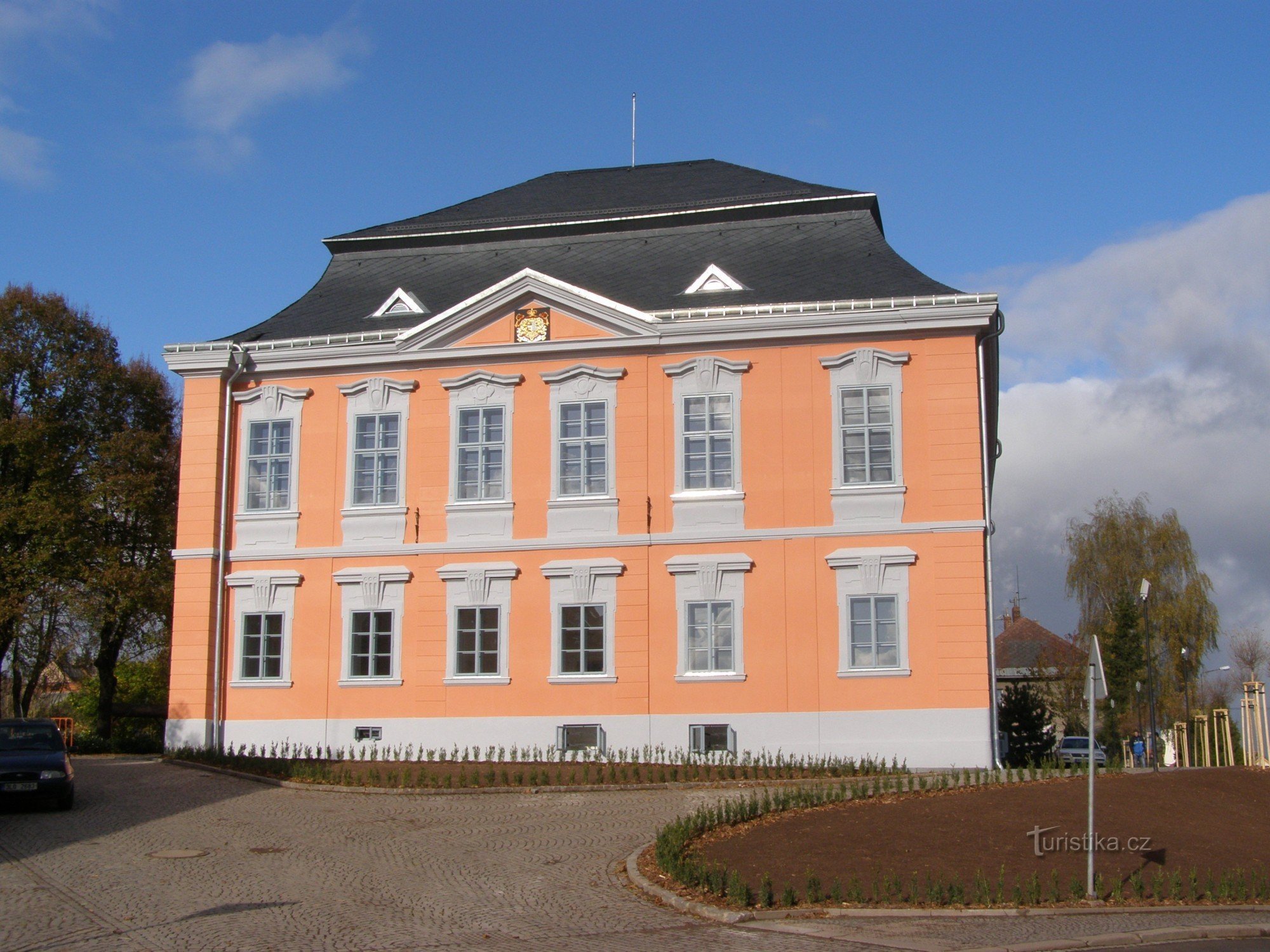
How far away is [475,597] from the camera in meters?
24.3

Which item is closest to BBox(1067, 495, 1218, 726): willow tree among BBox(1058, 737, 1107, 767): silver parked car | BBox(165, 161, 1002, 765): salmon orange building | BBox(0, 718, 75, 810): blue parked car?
BBox(1058, 737, 1107, 767): silver parked car

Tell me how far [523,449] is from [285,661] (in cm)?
630

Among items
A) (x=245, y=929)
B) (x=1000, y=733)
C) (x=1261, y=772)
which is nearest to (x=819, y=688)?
(x=1000, y=733)

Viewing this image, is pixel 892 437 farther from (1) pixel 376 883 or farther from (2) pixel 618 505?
(1) pixel 376 883

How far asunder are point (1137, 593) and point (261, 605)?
106 feet

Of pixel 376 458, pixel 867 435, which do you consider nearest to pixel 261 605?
pixel 376 458

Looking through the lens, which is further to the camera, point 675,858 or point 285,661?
point 285,661

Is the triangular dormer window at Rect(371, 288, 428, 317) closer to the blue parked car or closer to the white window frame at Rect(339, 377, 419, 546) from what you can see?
the white window frame at Rect(339, 377, 419, 546)

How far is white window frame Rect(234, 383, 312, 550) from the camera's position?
83.4ft

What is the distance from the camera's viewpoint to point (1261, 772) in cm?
2022

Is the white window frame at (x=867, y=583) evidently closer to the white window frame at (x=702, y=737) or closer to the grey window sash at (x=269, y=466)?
the white window frame at (x=702, y=737)

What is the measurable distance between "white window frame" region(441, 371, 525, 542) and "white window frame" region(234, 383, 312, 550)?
320cm

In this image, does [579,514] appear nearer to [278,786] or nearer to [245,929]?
[278,786]

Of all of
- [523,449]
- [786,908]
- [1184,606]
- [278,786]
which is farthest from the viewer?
[1184,606]
